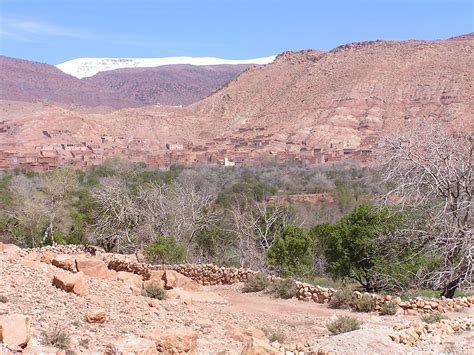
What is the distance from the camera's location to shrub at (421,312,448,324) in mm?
10102

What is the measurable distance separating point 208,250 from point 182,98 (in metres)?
Result: 133

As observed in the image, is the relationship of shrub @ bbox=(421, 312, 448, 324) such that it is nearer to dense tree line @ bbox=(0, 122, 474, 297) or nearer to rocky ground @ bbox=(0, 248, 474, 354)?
rocky ground @ bbox=(0, 248, 474, 354)

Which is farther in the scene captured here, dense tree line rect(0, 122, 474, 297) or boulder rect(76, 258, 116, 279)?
boulder rect(76, 258, 116, 279)

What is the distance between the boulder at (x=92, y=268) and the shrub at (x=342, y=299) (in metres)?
5.02

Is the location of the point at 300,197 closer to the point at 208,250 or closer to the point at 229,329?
the point at 208,250

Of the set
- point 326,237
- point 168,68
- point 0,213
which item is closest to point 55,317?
point 326,237

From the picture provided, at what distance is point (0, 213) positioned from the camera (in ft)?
94.9

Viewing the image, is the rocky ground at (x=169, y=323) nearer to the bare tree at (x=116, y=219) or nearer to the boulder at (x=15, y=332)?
the boulder at (x=15, y=332)

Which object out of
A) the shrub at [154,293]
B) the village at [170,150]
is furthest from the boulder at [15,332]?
the village at [170,150]

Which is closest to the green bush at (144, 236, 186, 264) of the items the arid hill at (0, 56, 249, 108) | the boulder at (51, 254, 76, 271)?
the boulder at (51, 254, 76, 271)

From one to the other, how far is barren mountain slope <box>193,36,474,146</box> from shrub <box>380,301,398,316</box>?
5888 centimetres

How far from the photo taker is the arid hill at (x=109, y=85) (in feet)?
456

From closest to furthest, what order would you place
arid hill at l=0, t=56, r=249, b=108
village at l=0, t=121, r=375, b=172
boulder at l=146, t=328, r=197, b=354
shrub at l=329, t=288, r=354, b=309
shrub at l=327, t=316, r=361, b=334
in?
boulder at l=146, t=328, r=197, b=354 < shrub at l=327, t=316, r=361, b=334 < shrub at l=329, t=288, r=354, b=309 < village at l=0, t=121, r=375, b=172 < arid hill at l=0, t=56, r=249, b=108

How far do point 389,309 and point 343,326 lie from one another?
2.05 metres
